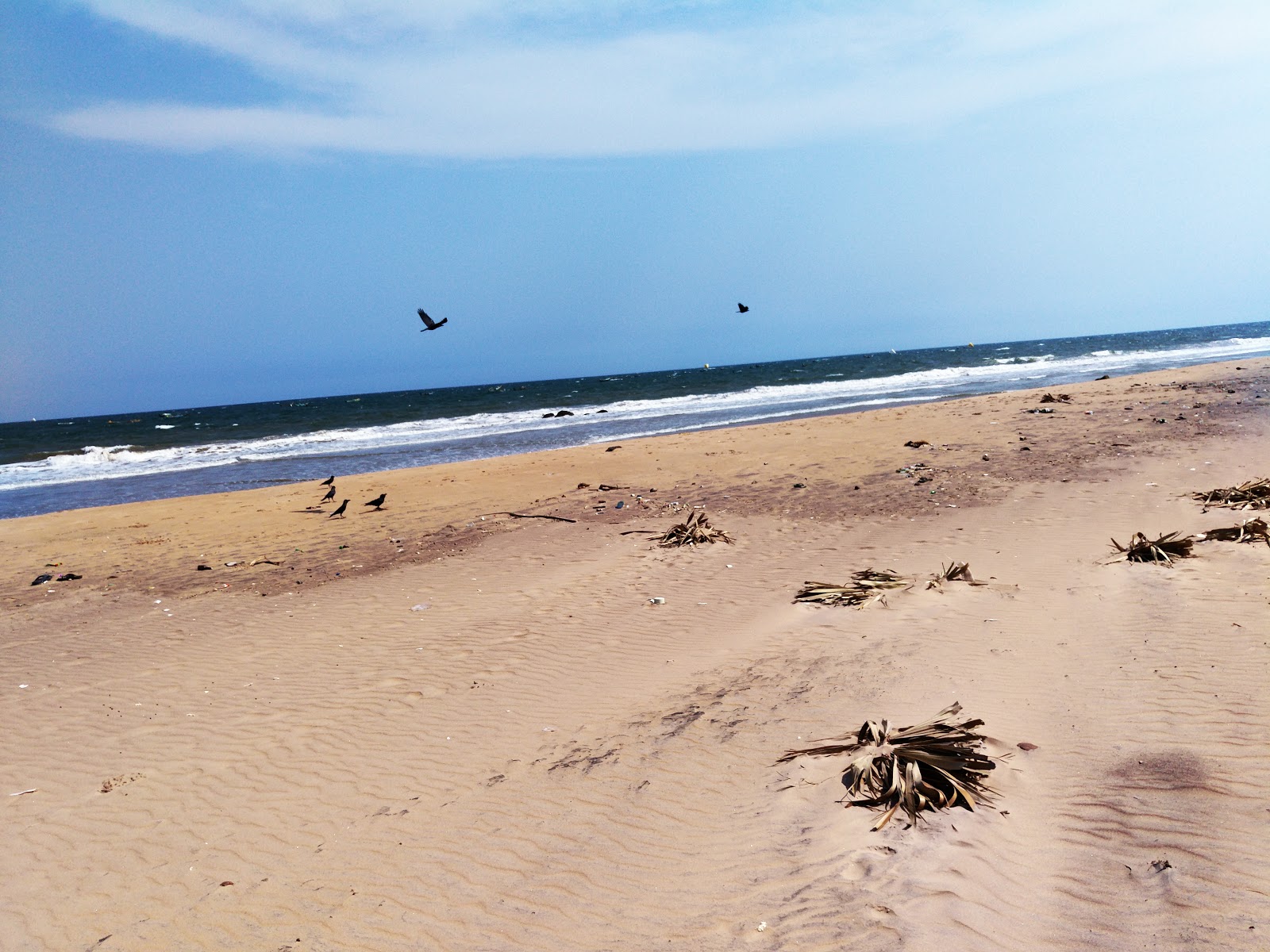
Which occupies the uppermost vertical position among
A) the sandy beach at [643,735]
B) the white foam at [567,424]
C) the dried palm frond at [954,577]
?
the white foam at [567,424]

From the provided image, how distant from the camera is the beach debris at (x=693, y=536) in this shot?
8.62 metres

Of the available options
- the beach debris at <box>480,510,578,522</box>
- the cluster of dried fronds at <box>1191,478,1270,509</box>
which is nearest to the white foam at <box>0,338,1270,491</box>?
the beach debris at <box>480,510,578,522</box>

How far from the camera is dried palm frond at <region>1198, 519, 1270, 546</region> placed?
643 centimetres

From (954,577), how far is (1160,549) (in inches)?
69.2

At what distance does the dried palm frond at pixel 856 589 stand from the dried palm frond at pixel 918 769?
2434mm

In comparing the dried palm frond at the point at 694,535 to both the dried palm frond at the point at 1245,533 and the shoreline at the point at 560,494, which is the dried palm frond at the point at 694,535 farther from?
the dried palm frond at the point at 1245,533

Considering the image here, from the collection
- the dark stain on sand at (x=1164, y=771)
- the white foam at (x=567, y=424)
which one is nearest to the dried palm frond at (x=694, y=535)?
the dark stain on sand at (x=1164, y=771)

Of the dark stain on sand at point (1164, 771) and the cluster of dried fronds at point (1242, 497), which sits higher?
the cluster of dried fronds at point (1242, 497)

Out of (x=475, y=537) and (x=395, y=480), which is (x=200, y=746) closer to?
(x=475, y=537)

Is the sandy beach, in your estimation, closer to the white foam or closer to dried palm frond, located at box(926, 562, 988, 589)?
dried palm frond, located at box(926, 562, 988, 589)

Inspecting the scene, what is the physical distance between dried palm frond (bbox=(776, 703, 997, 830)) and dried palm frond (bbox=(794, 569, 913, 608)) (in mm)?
2434

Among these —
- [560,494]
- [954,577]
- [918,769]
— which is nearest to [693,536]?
[954,577]

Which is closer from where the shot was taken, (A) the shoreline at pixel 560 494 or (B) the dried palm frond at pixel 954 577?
(B) the dried palm frond at pixel 954 577

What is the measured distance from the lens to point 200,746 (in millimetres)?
4879
